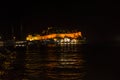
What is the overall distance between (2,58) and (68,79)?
11.5m

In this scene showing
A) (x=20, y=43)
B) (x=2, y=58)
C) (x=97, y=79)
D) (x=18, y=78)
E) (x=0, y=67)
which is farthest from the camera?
(x=20, y=43)

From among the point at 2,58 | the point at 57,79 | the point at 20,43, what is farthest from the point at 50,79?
the point at 20,43

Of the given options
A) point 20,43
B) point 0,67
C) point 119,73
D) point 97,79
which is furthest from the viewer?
point 20,43

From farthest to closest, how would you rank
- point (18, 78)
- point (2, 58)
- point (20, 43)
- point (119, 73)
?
1. point (20, 43)
2. point (2, 58)
3. point (119, 73)
4. point (18, 78)

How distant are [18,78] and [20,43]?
337 ft

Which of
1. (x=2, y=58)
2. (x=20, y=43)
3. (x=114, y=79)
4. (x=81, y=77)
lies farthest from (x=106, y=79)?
(x=20, y=43)

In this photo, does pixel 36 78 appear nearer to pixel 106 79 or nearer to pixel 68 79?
pixel 68 79

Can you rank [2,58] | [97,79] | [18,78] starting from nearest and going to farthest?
[97,79] < [18,78] < [2,58]

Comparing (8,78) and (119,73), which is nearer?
(8,78)

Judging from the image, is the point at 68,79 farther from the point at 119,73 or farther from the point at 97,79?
the point at 119,73

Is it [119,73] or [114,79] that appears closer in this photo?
[114,79]

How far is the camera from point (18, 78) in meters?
22.2

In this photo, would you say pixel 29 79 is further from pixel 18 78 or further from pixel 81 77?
pixel 81 77

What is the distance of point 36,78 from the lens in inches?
870
